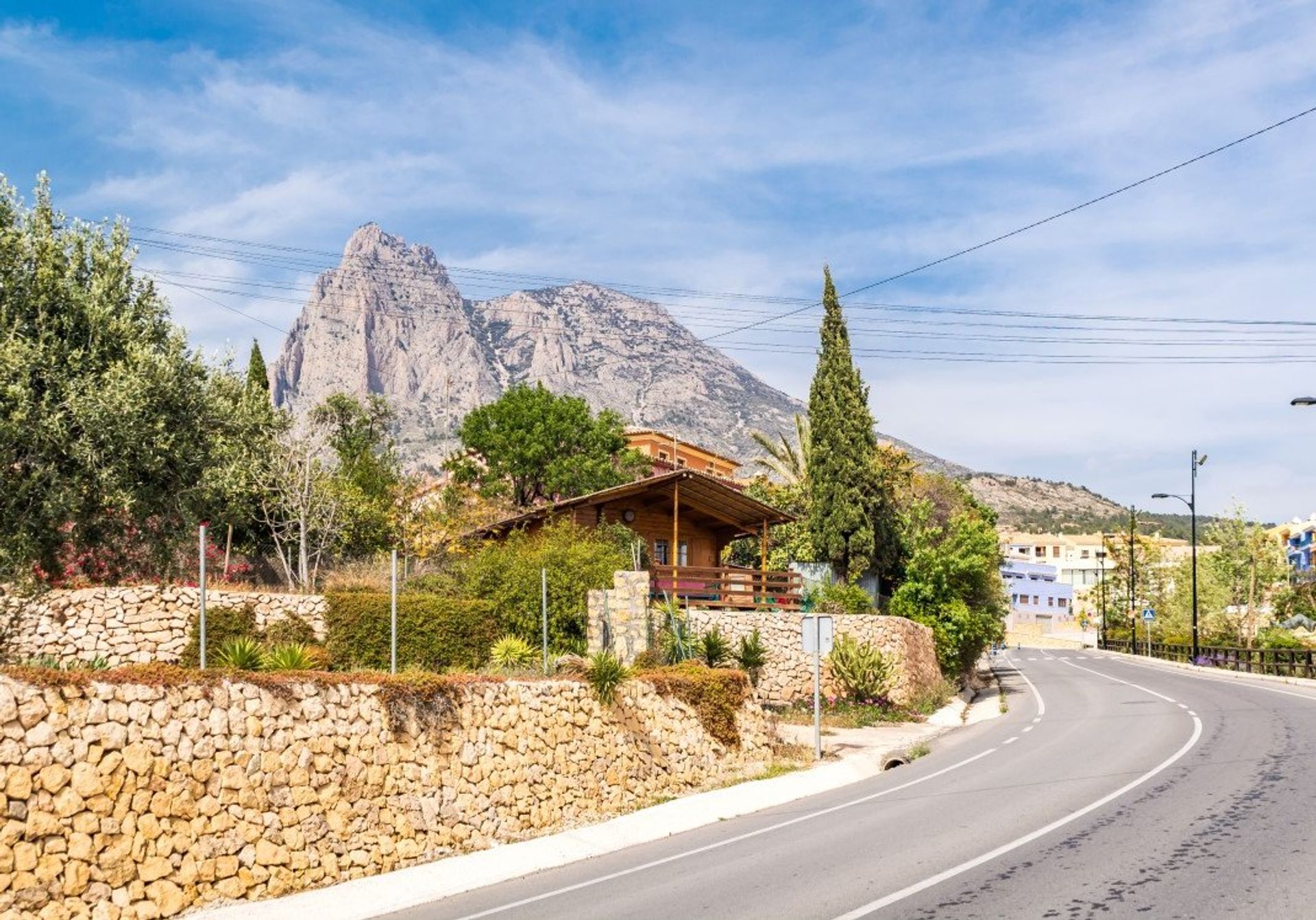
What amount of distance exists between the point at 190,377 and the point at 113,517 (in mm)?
3399

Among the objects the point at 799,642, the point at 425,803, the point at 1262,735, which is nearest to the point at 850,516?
the point at 799,642

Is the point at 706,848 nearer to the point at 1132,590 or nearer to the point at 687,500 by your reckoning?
the point at 687,500

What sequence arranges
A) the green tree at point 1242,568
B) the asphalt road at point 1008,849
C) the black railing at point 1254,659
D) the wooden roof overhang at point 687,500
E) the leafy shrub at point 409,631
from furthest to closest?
the green tree at point 1242,568 < the black railing at point 1254,659 < the wooden roof overhang at point 687,500 < the leafy shrub at point 409,631 < the asphalt road at point 1008,849

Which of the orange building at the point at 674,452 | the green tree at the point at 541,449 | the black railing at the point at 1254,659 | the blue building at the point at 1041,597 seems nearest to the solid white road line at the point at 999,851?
the black railing at the point at 1254,659

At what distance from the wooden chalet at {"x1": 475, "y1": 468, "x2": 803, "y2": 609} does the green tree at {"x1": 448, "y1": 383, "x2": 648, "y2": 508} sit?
13618mm

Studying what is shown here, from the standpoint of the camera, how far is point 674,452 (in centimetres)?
7938

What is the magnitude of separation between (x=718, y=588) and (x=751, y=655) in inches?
277

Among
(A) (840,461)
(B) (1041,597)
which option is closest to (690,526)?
(A) (840,461)

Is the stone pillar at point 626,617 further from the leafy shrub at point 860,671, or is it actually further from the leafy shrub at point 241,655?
the leafy shrub at point 241,655

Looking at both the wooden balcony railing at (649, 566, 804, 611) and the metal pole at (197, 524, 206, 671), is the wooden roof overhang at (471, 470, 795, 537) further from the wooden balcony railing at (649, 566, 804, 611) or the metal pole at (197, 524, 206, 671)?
the metal pole at (197, 524, 206, 671)

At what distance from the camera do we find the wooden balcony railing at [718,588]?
3472 cm

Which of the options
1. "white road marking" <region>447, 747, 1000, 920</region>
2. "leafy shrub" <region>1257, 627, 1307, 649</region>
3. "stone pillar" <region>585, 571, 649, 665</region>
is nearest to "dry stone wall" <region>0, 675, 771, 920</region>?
"white road marking" <region>447, 747, 1000, 920</region>

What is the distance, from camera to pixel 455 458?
58.8 metres

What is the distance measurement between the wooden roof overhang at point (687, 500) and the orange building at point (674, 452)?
3352 centimetres
